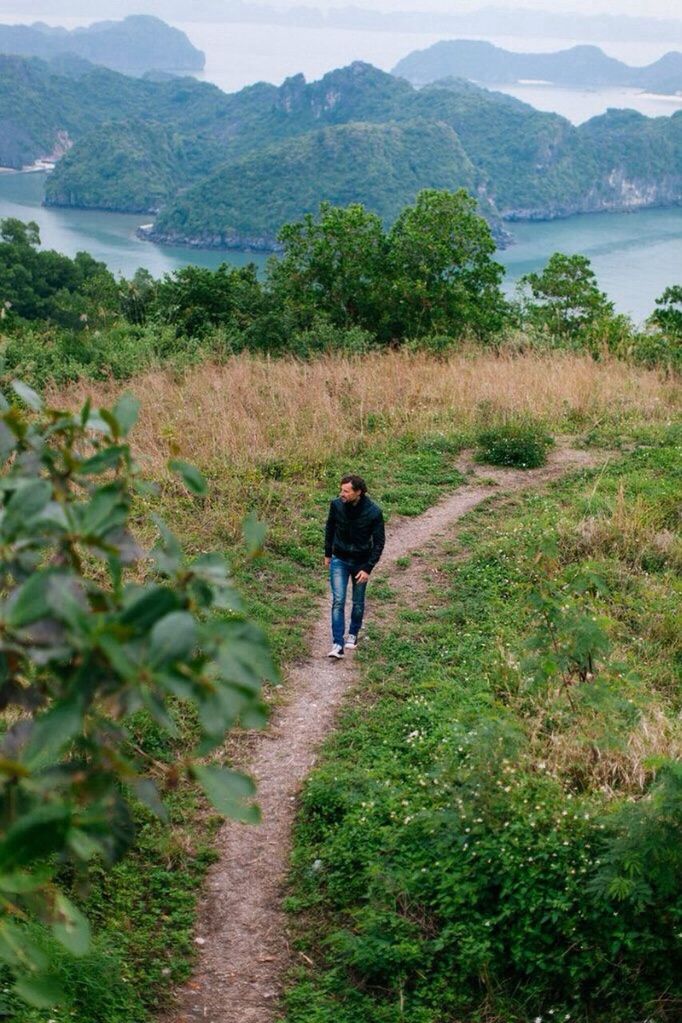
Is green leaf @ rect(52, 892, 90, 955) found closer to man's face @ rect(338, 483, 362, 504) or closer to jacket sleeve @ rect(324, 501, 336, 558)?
man's face @ rect(338, 483, 362, 504)

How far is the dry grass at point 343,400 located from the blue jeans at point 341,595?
10.9 feet

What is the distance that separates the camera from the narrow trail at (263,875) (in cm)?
427

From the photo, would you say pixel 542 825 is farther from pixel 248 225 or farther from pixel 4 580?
pixel 248 225

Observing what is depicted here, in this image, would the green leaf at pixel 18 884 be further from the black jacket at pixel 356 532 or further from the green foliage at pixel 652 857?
the black jacket at pixel 356 532

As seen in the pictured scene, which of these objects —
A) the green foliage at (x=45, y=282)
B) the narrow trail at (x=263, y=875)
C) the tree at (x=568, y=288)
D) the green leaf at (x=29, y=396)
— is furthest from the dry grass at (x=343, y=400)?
the green foliage at (x=45, y=282)

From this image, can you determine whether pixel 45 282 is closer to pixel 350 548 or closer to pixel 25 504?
pixel 350 548

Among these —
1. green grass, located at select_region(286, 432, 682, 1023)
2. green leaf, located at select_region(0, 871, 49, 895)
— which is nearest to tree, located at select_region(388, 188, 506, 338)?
green grass, located at select_region(286, 432, 682, 1023)

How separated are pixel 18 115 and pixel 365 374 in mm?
191446

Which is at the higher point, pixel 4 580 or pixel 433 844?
pixel 4 580

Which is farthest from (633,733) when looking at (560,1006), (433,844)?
(560,1006)

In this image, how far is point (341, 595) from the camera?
718 centimetres

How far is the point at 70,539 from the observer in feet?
4.67

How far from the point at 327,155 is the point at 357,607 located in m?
128

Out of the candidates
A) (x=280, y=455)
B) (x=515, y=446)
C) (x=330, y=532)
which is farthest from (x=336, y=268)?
(x=330, y=532)
